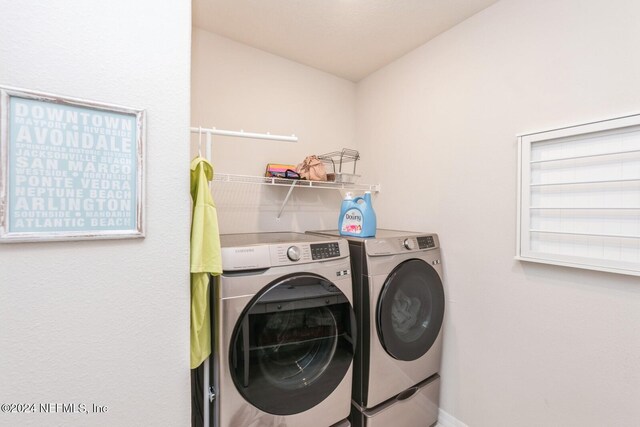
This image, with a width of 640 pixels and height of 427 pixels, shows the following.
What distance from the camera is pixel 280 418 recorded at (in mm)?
1276

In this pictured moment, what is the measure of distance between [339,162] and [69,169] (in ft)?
6.21

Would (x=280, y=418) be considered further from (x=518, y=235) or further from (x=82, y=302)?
(x=518, y=235)

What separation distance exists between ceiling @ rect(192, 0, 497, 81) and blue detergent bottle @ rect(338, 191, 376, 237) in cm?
109

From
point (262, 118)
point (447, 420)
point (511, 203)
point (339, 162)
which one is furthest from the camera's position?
point (339, 162)

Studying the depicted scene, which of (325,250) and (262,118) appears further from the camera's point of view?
(262,118)

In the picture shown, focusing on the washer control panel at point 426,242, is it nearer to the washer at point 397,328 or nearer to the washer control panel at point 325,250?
the washer at point 397,328

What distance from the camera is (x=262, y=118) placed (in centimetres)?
213

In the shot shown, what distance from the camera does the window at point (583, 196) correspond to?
3.86 feet

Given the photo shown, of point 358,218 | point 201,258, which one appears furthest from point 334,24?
point 201,258

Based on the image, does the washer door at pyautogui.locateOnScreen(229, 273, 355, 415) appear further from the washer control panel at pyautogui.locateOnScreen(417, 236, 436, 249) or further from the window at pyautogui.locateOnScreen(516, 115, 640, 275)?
the window at pyautogui.locateOnScreen(516, 115, 640, 275)

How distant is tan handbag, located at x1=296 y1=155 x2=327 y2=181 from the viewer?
1990 mm

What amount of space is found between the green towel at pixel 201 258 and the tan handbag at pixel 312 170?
0.93 meters

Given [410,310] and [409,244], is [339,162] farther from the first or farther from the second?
[410,310]

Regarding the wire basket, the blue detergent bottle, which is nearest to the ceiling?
the wire basket
